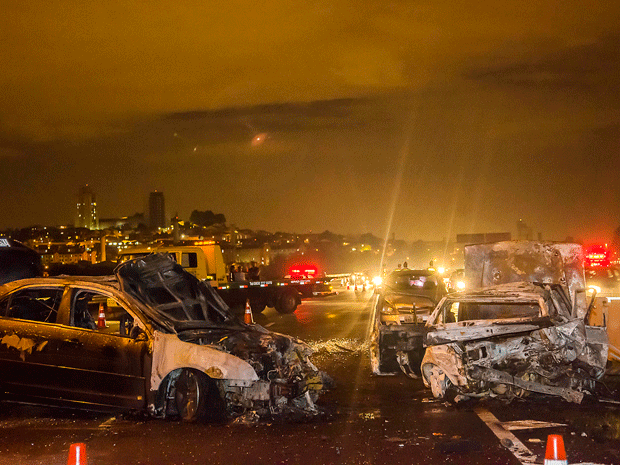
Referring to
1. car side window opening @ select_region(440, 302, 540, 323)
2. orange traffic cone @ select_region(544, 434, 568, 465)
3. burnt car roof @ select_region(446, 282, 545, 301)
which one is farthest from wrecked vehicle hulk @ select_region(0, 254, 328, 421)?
orange traffic cone @ select_region(544, 434, 568, 465)

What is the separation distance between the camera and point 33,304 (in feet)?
27.7

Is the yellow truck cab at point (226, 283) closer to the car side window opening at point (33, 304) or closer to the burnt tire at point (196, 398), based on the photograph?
the car side window opening at point (33, 304)

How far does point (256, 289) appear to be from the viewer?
70.4 feet

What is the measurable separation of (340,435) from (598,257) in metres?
47.4

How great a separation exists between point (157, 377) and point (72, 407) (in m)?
1.08

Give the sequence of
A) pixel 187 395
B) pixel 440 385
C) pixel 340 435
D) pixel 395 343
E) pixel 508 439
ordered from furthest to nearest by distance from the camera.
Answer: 1. pixel 395 343
2. pixel 440 385
3. pixel 187 395
4. pixel 340 435
5. pixel 508 439

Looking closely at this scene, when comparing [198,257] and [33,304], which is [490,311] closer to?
[33,304]

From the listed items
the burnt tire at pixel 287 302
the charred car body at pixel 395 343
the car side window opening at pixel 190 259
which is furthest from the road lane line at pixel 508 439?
the burnt tire at pixel 287 302

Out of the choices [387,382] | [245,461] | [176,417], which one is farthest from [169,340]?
[387,382]

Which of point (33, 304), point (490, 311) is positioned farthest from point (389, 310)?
point (33, 304)

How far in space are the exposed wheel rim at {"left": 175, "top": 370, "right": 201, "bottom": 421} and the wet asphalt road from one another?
143 mm

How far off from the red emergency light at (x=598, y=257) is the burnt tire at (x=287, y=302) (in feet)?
108

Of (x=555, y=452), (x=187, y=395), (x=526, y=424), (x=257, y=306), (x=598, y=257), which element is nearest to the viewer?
(x=555, y=452)

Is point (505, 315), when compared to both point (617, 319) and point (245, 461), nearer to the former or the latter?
point (617, 319)
